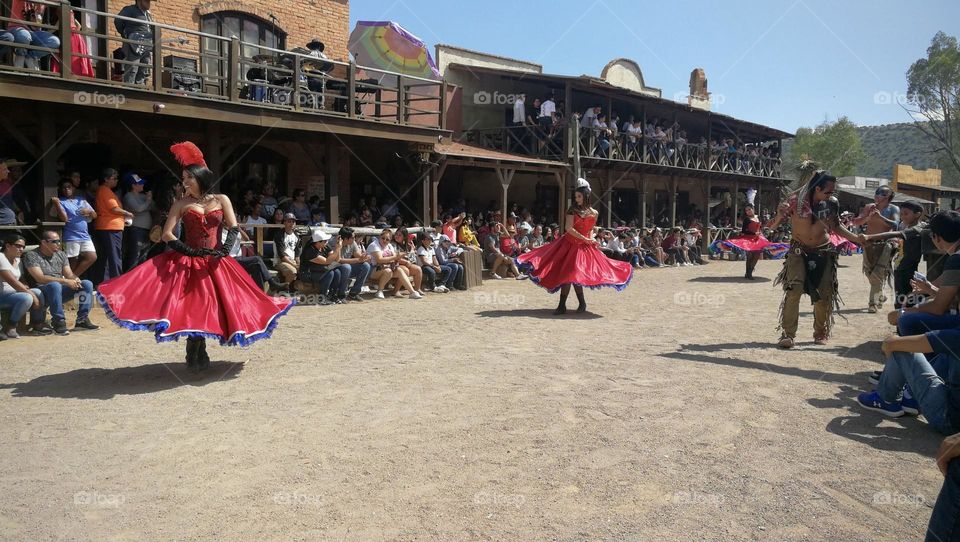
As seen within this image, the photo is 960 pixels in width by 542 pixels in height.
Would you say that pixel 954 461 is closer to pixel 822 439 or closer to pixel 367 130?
pixel 822 439

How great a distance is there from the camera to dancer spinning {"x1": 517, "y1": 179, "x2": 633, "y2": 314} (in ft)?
32.3

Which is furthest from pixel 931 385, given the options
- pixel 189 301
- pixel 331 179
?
pixel 331 179

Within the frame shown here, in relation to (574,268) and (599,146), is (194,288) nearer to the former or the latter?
(574,268)

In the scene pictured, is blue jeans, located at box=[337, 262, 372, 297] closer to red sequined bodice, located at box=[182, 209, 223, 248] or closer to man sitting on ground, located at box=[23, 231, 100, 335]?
man sitting on ground, located at box=[23, 231, 100, 335]

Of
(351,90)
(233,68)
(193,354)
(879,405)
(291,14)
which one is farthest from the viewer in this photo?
(291,14)

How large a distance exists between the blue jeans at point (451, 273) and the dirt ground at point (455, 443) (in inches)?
230

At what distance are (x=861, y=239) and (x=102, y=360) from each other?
26.3 feet

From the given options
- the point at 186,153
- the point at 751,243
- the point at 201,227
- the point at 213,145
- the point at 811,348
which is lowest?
the point at 811,348

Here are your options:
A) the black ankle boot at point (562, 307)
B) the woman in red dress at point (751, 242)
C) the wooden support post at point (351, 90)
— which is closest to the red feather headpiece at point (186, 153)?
the black ankle boot at point (562, 307)

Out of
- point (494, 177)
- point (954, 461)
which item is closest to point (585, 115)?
point (494, 177)

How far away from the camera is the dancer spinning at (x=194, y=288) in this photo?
5.87 meters

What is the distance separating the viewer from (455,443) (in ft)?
15.1

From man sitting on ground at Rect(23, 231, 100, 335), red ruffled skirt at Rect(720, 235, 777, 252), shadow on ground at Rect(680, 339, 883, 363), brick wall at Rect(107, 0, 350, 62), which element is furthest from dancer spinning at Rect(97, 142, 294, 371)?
red ruffled skirt at Rect(720, 235, 777, 252)

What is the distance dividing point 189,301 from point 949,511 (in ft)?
17.8
